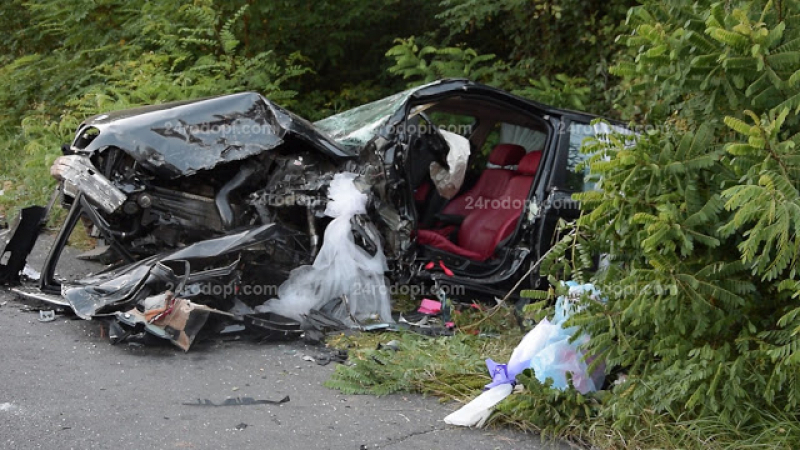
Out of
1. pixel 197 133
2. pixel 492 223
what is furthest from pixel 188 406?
pixel 492 223

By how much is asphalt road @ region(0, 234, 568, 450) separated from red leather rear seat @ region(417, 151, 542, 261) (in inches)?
65.3

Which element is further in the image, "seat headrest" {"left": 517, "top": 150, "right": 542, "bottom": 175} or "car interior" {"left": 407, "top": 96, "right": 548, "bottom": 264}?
"seat headrest" {"left": 517, "top": 150, "right": 542, "bottom": 175}

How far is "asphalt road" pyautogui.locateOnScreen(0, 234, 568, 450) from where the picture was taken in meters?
3.67

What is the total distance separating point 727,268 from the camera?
3551 millimetres

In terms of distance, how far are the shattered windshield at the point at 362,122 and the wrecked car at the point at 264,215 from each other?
0.02 m

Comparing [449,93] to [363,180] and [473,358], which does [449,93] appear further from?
[473,358]

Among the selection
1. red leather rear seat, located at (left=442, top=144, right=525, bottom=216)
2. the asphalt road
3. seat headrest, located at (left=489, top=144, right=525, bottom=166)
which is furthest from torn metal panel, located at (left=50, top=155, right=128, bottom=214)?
seat headrest, located at (left=489, top=144, right=525, bottom=166)

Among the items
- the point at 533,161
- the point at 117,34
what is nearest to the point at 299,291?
the point at 533,161

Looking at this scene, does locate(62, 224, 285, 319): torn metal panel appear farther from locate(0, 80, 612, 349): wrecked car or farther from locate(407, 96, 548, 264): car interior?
locate(407, 96, 548, 264): car interior

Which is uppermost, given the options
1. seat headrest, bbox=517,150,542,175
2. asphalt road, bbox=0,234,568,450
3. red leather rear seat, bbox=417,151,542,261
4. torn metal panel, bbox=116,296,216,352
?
seat headrest, bbox=517,150,542,175

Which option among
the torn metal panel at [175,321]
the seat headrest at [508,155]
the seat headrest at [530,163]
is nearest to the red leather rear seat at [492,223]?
the seat headrest at [530,163]

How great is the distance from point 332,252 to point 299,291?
0.36 m

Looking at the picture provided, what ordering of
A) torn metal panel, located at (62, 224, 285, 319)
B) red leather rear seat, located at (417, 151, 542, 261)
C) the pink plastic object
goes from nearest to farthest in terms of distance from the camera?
torn metal panel, located at (62, 224, 285, 319)
the pink plastic object
red leather rear seat, located at (417, 151, 542, 261)

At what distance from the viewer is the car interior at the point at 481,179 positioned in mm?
6324
